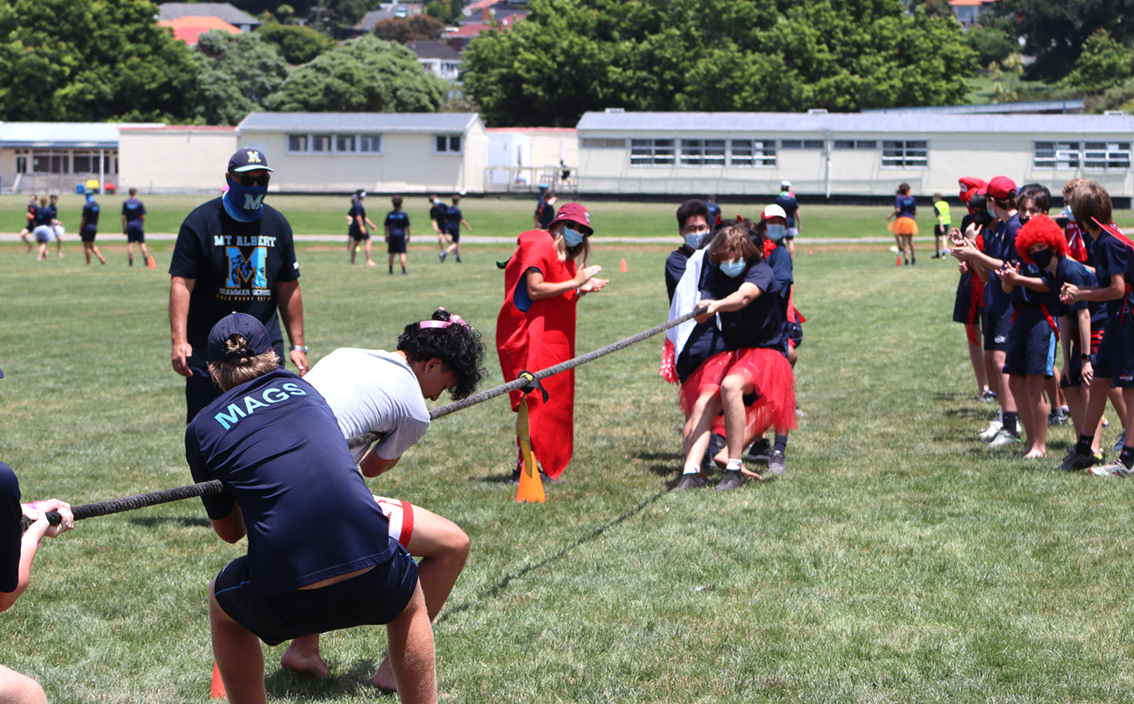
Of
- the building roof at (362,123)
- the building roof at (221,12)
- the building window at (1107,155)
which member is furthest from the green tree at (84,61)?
the building roof at (221,12)

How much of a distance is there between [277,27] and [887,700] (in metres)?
145

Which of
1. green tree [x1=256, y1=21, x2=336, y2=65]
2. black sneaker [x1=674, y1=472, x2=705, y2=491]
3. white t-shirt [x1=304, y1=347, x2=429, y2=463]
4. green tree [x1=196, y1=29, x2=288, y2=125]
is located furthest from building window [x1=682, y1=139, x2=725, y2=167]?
green tree [x1=256, y1=21, x2=336, y2=65]

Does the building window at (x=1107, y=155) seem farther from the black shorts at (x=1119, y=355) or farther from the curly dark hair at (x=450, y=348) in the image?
the curly dark hair at (x=450, y=348)

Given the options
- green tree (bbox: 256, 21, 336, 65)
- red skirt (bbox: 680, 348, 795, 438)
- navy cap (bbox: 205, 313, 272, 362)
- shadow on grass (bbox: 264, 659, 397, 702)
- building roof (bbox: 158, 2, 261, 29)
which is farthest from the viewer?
building roof (bbox: 158, 2, 261, 29)

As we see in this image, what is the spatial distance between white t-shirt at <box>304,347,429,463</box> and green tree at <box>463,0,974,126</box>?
6610 centimetres

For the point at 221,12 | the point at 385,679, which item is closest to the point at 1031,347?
the point at 385,679

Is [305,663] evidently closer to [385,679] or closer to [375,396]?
[385,679]

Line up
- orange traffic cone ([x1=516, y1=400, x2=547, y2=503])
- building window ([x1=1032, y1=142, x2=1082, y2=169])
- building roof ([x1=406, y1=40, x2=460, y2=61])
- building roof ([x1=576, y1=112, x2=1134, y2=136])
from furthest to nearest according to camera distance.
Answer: building roof ([x1=406, y1=40, x2=460, y2=61]), building window ([x1=1032, y1=142, x2=1082, y2=169]), building roof ([x1=576, y1=112, x2=1134, y2=136]), orange traffic cone ([x1=516, y1=400, x2=547, y2=503])

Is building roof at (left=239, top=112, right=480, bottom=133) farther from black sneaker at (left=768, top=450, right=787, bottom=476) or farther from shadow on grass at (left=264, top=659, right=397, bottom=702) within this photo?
shadow on grass at (left=264, top=659, right=397, bottom=702)

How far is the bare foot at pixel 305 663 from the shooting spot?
189 inches

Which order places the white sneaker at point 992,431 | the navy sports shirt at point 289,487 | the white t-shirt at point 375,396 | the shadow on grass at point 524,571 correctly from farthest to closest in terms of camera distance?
the white sneaker at point 992,431, the shadow on grass at point 524,571, the white t-shirt at point 375,396, the navy sports shirt at point 289,487

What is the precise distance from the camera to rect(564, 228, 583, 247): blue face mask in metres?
8.05

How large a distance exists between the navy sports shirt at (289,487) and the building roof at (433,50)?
593ft

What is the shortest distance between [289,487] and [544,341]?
188 inches
